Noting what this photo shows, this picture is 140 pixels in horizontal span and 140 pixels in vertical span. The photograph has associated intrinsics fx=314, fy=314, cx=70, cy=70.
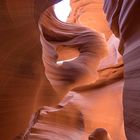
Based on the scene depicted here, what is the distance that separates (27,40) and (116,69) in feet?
2.79

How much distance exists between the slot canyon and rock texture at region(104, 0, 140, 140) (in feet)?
0.44

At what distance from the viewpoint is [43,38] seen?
2.69 m

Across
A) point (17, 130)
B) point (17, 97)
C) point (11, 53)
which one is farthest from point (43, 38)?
point (17, 130)

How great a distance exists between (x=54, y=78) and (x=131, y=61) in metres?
1.15

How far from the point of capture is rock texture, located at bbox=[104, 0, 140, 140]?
149cm

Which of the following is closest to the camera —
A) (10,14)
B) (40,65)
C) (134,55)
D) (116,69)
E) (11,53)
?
(134,55)

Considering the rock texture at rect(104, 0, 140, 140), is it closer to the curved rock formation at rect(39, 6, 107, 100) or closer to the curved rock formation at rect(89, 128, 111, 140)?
the curved rock formation at rect(89, 128, 111, 140)

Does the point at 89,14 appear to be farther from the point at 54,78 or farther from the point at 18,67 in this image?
the point at 18,67

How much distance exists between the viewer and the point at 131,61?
164 cm

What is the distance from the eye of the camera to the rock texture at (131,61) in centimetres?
149

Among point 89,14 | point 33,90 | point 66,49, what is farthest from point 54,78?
point 89,14

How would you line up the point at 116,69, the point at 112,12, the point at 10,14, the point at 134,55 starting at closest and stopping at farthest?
1. the point at 134,55
2. the point at 112,12
3. the point at 10,14
4. the point at 116,69

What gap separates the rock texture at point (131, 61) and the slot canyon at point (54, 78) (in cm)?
14

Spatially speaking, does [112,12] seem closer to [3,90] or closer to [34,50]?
[34,50]
